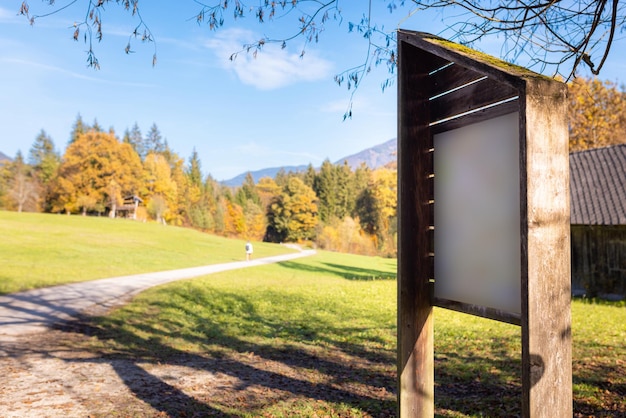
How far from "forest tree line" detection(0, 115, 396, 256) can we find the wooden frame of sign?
6371 centimetres

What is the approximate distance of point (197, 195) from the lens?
85.3 m

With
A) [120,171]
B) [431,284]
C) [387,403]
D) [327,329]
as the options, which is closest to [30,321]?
[327,329]

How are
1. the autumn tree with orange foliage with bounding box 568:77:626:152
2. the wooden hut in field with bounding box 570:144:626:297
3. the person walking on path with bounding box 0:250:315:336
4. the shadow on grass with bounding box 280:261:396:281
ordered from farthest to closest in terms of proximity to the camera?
the autumn tree with orange foliage with bounding box 568:77:626:152
the shadow on grass with bounding box 280:261:396:281
the wooden hut in field with bounding box 570:144:626:297
the person walking on path with bounding box 0:250:315:336

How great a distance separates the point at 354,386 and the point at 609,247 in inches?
656

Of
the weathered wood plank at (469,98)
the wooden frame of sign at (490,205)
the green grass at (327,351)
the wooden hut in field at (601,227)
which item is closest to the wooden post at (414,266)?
the wooden frame of sign at (490,205)

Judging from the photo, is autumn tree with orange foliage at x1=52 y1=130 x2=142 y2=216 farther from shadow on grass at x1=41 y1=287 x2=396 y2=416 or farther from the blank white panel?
the blank white panel

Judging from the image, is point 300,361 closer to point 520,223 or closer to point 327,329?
point 327,329

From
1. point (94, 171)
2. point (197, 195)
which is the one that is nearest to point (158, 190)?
point (94, 171)

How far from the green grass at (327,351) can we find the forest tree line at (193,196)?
5153 cm

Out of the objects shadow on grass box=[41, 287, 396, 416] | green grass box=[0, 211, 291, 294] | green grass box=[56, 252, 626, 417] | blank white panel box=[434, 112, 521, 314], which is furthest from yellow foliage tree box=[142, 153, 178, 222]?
blank white panel box=[434, 112, 521, 314]

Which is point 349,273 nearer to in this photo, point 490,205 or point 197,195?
point 490,205

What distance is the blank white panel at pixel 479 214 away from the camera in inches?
99.2

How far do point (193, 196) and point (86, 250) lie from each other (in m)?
54.9

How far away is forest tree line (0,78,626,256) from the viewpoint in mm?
61406
